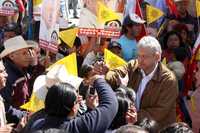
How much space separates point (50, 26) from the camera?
21.3 ft

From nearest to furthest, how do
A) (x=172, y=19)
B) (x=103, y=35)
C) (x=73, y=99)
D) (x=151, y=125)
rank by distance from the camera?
(x=73, y=99) < (x=151, y=125) < (x=103, y=35) < (x=172, y=19)

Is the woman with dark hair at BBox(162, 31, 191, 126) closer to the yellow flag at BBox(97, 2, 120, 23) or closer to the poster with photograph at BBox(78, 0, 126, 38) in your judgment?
the poster with photograph at BBox(78, 0, 126, 38)

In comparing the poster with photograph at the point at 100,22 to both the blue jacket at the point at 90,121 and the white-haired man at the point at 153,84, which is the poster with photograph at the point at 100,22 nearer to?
the white-haired man at the point at 153,84

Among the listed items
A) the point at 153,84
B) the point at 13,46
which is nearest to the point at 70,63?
the point at 153,84

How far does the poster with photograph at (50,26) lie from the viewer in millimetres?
6367

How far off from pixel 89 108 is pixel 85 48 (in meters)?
3.28

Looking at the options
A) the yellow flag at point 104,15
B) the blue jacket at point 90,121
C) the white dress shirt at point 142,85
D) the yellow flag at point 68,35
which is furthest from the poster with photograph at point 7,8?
the blue jacket at point 90,121

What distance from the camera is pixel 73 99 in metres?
3.73

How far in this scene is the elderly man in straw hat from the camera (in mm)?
5067

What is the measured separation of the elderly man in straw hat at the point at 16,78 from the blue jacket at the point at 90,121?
1.34 metres

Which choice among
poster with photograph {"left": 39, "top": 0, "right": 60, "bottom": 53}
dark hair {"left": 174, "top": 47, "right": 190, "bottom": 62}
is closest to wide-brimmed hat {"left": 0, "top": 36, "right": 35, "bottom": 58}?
poster with photograph {"left": 39, "top": 0, "right": 60, "bottom": 53}

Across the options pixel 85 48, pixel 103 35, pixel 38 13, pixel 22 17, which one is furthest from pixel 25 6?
pixel 103 35

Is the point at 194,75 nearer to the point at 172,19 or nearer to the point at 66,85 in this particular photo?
the point at 172,19

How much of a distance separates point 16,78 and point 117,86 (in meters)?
1.23
